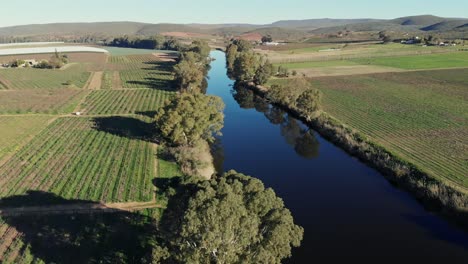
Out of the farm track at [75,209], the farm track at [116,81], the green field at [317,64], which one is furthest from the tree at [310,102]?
the green field at [317,64]

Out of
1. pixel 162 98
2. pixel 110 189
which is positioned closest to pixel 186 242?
pixel 110 189

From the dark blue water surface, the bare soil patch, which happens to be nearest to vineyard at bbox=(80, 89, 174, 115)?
the bare soil patch

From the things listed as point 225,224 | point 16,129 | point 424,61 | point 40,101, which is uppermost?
point 424,61

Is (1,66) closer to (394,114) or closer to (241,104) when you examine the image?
(241,104)

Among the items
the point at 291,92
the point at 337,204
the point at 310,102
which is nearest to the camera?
the point at 337,204

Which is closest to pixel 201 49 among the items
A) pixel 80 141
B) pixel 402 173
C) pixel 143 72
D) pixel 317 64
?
pixel 143 72

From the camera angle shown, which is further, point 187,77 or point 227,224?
point 187,77

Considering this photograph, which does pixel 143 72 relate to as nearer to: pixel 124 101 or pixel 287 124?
pixel 124 101

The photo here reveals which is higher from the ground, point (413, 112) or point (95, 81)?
point (413, 112)
